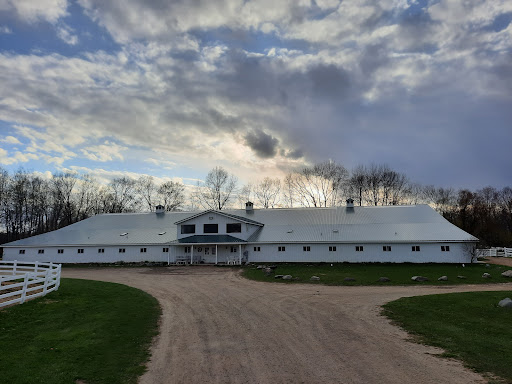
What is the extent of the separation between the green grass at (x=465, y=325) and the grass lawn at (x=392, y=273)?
6.17 metres

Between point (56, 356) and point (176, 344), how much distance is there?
2.94m

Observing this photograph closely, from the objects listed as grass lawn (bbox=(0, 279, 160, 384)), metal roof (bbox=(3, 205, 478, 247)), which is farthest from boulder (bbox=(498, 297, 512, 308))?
metal roof (bbox=(3, 205, 478, 247))

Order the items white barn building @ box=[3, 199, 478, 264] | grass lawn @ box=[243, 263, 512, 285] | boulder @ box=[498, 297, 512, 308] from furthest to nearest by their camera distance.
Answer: white barn building @ box=[3, 199, 478, 264], grass lawn @ box=[243, 263, 512, 285], boulder @ box=[498, 297, 512, 308]

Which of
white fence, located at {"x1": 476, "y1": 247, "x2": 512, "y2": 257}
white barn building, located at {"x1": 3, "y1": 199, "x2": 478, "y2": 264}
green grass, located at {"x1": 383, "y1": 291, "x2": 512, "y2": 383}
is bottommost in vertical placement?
green grass, located at {"x1": 383, "y1": 291, "x2": 512, "y2": 383}

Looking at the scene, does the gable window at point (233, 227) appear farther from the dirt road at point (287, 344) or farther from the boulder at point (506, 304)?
the boulder at point (506, 304)

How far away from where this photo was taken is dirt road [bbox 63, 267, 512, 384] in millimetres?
7250

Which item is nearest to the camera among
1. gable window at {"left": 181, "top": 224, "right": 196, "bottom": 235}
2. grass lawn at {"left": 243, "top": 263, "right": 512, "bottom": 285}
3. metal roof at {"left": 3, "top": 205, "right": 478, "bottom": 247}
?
Result: grass lawn at {"left": 243, "top": 263, "right": 512, "bottom": 285}

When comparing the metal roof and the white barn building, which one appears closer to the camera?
the white barn building

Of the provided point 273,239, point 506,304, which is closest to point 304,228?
point 273,239

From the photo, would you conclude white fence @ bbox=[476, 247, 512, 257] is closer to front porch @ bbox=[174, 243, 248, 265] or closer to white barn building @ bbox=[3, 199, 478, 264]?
white barn building @ bbox=[3, 199, 478, 264]

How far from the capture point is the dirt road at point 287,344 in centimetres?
725

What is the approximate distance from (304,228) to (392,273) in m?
12.9

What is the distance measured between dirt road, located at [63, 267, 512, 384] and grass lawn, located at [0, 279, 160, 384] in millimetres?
656

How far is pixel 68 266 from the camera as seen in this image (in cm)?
3719
